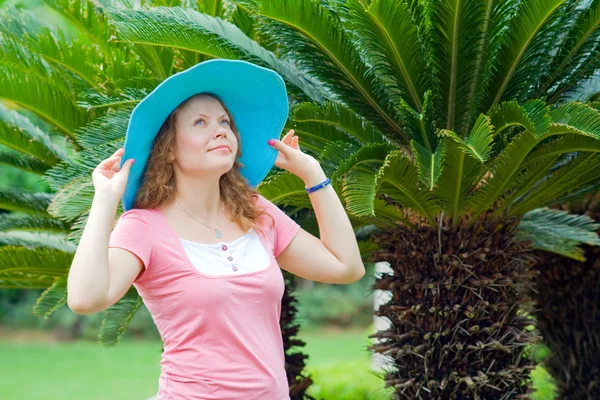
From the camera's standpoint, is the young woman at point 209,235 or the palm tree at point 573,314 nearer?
the young woman at point 209,235

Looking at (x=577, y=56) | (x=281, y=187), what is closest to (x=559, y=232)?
(x=577, y=56)

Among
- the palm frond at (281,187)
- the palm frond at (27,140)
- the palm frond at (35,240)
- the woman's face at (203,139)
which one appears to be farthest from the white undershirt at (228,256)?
the palm frond at (35,240)

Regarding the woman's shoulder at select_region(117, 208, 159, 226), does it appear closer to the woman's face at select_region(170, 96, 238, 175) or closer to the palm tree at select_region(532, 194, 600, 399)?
the woman's face at select_region(170, 96, 238, 175)

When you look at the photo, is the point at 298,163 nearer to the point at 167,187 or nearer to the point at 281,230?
the point at 281,230

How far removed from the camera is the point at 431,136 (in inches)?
197

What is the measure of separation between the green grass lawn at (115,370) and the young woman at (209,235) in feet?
20.5

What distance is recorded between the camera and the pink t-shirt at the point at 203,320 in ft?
8.40

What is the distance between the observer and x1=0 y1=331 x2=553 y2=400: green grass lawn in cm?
1044

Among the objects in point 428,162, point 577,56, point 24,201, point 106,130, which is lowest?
point 24,201

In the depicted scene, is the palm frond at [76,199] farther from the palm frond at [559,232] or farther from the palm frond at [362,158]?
the palm frond at [559,232]

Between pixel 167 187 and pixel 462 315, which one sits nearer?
pixel 167 187

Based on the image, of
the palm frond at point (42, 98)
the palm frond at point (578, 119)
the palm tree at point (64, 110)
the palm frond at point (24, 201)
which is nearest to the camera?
the palm frond at point (578, 119)

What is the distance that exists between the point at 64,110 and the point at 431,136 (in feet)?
9.41

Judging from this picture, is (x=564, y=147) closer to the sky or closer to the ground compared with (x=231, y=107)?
closer to the sky
